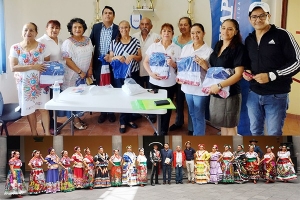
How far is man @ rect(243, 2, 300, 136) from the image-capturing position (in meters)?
2.61

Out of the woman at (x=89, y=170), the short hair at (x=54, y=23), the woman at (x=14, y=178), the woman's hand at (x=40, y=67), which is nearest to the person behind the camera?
the short hair at (x=54, y=23)

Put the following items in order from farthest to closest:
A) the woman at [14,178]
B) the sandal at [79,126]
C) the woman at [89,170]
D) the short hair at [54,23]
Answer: the woman at [89,170] → the woman at [14,178] → the sandal at [79,126] → the short hair at [54,23]

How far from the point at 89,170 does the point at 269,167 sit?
1422mm

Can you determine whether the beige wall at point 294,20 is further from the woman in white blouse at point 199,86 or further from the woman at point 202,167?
the woman at point 202,167

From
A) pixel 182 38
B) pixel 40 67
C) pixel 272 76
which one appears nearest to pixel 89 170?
pixel 40 67

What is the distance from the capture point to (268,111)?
2.77m

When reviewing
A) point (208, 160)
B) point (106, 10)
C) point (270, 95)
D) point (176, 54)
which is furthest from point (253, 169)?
point (106, 10)

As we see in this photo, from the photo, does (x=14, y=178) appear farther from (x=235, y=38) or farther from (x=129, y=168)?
(x=235, y=38)

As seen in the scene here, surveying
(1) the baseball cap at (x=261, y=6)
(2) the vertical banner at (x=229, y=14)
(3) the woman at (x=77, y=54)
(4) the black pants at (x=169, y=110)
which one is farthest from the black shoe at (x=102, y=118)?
(1) the baseball cap at (x=261, y=6)

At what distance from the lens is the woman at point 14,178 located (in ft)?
9.65

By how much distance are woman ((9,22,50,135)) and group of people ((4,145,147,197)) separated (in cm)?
38

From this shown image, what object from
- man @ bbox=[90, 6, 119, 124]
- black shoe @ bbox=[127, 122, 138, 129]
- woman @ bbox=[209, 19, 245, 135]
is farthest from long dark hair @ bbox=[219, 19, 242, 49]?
black shoe @ bbox=[127, 122, 138, 129]

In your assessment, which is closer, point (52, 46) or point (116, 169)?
point (52, 46)

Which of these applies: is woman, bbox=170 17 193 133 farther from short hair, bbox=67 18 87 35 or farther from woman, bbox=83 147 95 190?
woman, bbox=83 147 95 190
